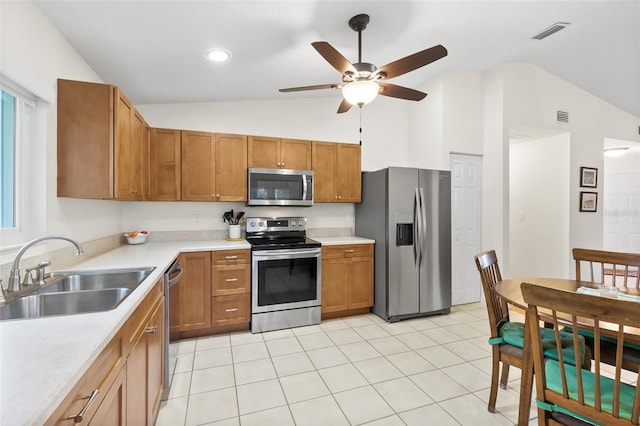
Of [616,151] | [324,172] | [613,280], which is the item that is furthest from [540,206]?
[324,172]

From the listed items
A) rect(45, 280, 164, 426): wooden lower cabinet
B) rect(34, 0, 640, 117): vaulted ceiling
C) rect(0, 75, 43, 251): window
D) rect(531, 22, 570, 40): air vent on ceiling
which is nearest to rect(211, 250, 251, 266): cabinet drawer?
rect(45, 280, 164, 426): wooden lower cabinet

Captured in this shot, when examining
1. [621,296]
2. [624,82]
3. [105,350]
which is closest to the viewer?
[105,350]

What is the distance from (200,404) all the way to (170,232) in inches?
80.3

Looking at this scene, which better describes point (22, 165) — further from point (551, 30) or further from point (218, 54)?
point (551, 30)

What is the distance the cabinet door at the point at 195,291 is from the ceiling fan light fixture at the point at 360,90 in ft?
6.57

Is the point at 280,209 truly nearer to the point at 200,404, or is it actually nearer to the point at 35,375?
the point at 200,404

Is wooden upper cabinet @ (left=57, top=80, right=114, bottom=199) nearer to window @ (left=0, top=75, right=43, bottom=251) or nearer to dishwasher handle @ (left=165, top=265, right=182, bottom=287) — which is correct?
window @ (left=0, top=75, right=43, bottom=251)

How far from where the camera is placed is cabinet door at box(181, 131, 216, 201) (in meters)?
3.24

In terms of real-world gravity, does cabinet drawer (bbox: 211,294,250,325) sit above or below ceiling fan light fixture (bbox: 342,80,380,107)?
below

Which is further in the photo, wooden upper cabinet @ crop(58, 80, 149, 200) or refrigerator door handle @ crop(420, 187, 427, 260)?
refrigerator door handle @ crop(420, 187, 427, 260)

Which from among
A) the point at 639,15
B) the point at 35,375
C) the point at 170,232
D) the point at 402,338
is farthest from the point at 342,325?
the point at 639,15

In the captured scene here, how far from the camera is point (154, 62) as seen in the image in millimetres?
2414

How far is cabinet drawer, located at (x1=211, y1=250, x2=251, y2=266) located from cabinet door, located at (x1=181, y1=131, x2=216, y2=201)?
26.9 inches

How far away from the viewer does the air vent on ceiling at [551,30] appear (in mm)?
2930
